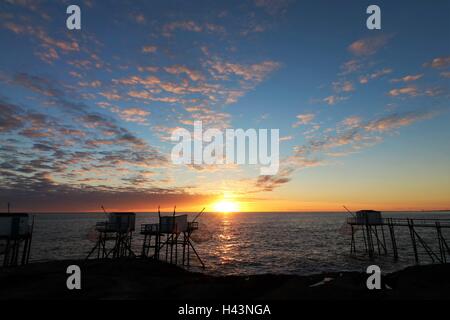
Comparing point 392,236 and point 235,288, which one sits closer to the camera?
point 235,288

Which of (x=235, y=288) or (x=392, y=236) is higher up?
(x=235, y=288)

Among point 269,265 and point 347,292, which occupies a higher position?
point 347,292

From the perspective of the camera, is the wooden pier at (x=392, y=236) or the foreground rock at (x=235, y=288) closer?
the foreground rock at (x=235, y=288)

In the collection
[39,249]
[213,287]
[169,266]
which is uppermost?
[213,287]

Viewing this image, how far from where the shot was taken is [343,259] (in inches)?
2235

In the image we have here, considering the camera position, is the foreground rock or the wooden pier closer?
the foreground rock

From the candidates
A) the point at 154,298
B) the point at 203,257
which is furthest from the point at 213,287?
the point at 203,257

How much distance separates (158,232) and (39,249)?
53.0 metres

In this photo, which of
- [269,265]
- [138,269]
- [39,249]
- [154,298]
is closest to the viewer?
[154,298]

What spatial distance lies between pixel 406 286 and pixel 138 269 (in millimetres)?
27973
